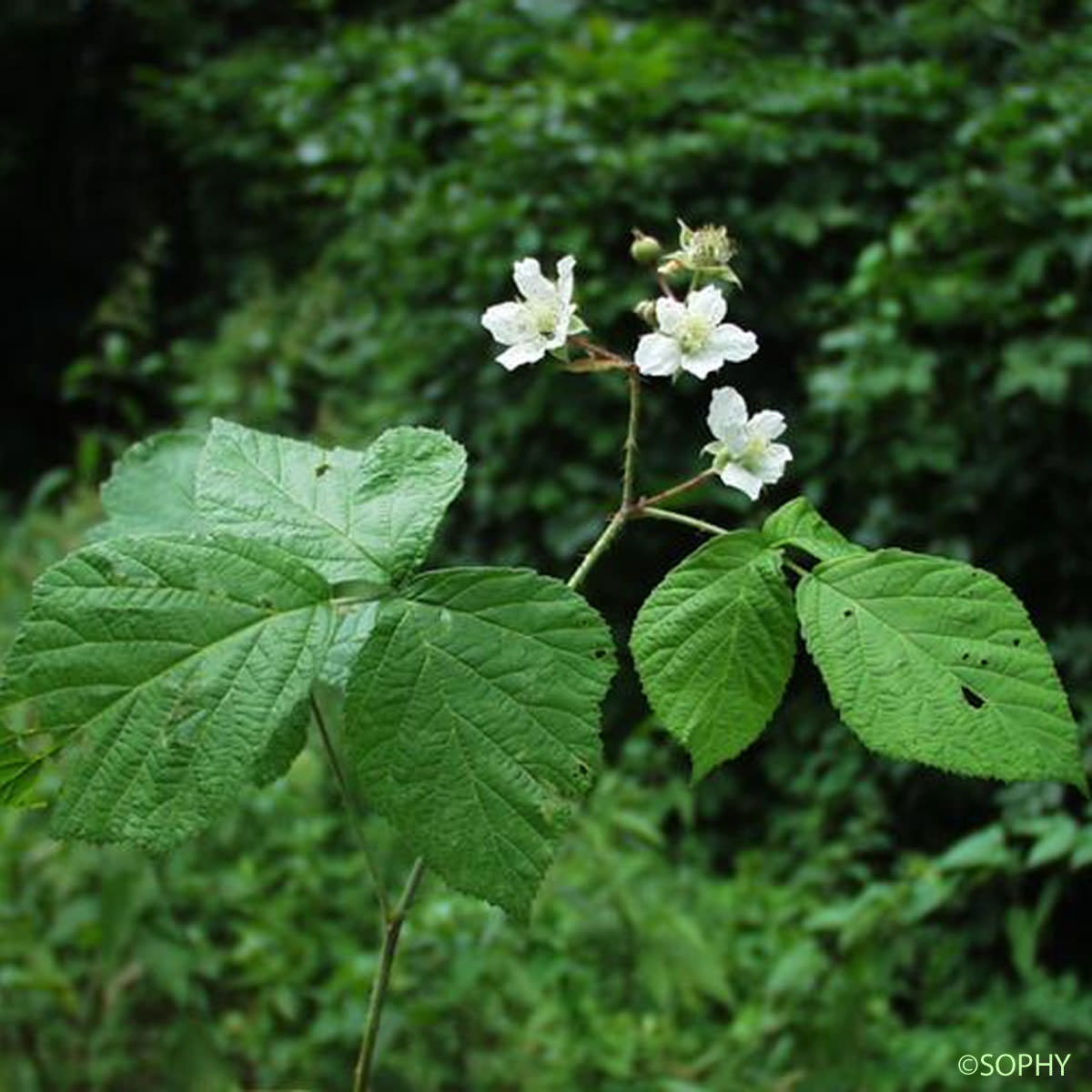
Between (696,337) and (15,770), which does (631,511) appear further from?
(15,770)

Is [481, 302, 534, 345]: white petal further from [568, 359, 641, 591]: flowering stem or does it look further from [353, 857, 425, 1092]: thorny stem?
[353, 857, 425, 1092]: thorny stem

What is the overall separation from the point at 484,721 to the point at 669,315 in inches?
9.6

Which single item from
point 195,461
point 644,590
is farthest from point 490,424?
point 195,461

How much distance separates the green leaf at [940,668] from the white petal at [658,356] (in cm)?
14

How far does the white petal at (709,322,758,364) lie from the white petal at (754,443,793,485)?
2.2 inches

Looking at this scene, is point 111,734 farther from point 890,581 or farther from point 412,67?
point 412,67

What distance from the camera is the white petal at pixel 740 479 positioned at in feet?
2.35

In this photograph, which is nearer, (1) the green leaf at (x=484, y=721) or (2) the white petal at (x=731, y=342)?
(1) the green leaf at (x=484, y=721)

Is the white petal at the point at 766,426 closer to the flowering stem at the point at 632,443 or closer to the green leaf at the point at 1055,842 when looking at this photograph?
the flowering stem at the point at 632,443

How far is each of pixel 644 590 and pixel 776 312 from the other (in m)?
0.71

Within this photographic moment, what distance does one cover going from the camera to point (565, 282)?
73 centimetres

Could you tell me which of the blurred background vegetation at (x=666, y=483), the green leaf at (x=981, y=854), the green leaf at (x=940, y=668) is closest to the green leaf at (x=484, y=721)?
the green leaf at (x=940, y=668)

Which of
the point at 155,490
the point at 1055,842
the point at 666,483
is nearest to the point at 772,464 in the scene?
the point at 155,490

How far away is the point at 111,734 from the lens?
598mm
